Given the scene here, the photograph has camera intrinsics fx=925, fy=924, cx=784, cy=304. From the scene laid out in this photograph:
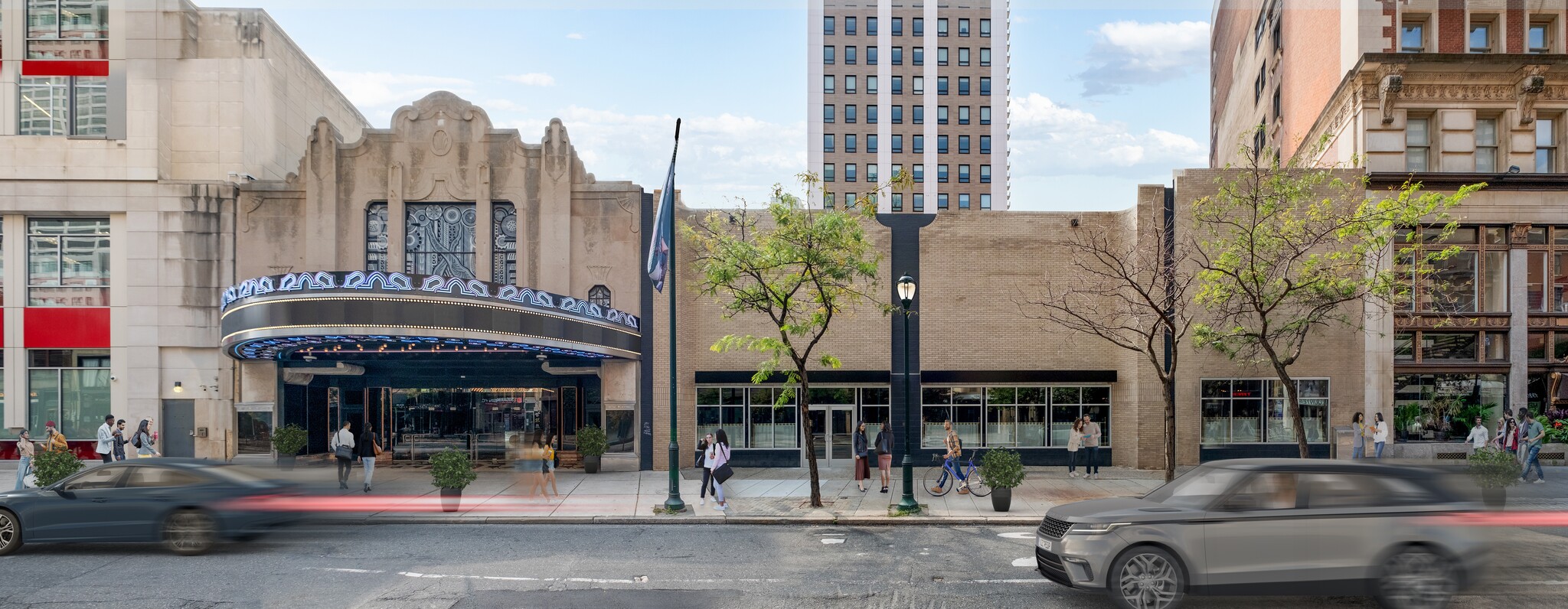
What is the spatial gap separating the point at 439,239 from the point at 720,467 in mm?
12106

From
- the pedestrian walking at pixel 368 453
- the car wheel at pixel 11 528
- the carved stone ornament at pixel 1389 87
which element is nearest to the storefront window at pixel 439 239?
the pedestrian walking at pixel 368 453

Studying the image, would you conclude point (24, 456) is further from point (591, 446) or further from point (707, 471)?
point (707, 471)

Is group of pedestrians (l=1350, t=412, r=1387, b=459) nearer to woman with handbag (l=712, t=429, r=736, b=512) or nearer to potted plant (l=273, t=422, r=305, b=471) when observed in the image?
woman with handbag (l=712, t=429, r=736, b=512)

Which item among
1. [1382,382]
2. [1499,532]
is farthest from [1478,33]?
[1499,532]

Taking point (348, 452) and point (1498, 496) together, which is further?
point (348, 452)

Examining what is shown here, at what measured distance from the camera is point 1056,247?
85.9 feet

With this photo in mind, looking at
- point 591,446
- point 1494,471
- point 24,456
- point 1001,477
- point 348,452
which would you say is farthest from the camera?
point 591,446

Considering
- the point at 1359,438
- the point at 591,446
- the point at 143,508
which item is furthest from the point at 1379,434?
the point at 143,508

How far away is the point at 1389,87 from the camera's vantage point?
26.1m

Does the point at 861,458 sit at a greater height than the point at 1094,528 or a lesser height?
lesser

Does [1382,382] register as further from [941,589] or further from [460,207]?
[460,207]

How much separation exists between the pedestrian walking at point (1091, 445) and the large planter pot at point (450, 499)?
50.4 feet

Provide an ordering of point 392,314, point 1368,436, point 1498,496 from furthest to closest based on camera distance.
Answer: point 1368,436 → point 392,314 → point 1498,496

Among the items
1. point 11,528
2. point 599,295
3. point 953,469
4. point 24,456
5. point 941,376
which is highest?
point 599,295
